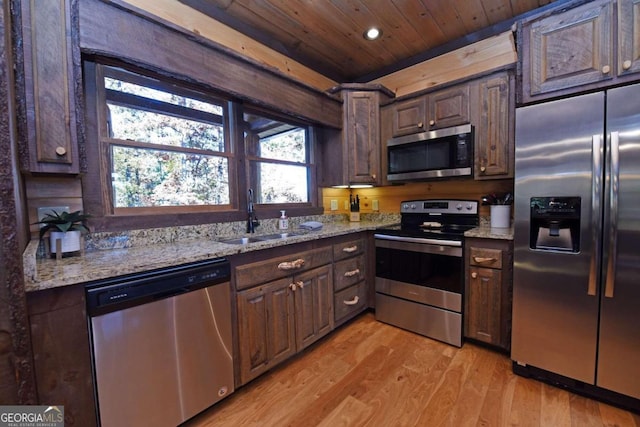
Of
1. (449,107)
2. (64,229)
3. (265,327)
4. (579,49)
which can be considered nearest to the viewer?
(64,229)

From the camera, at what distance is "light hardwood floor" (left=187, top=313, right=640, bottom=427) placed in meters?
1.40

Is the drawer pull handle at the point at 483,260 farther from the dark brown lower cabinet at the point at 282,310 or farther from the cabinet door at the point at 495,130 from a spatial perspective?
the dark brown lower cabinet at the point at 282,310

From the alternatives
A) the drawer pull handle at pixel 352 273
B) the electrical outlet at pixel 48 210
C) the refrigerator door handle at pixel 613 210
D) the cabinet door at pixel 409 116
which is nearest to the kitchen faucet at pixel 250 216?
the drawer pull handle at pixel 352 273

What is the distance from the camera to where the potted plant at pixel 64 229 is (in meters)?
1.25

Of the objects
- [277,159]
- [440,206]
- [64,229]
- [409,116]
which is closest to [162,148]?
[64,229]

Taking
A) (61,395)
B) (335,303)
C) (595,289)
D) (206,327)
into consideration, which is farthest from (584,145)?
(61,395)

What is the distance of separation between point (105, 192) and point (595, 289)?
285 cm

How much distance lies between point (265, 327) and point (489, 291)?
1.61 m

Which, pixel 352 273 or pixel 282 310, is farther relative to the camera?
pixel 352 273

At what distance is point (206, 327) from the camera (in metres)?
1.36

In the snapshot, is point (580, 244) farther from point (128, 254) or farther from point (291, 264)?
point (128, 254)

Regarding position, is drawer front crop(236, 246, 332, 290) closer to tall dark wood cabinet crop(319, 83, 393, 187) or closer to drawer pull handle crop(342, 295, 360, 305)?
→ drawer pull handle crop(342, 295, 360, 305)

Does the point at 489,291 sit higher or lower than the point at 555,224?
lower

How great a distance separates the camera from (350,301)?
2324 mm
